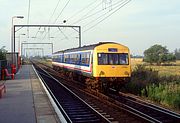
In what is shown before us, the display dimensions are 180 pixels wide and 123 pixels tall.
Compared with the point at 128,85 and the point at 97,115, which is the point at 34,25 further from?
the point at 97,115

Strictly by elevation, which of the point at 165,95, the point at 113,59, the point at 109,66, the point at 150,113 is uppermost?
the point at 113,59

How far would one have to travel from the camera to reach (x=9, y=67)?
3291cm

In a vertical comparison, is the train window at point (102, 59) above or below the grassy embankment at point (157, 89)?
above

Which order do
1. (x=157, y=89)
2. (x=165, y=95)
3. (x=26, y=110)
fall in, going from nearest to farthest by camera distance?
(x=26, y=110)
(x=165, y=95)
(x=157, y=89)

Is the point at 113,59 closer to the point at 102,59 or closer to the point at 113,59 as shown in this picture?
the point at 113,59

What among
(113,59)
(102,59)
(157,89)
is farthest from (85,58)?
(157,89)

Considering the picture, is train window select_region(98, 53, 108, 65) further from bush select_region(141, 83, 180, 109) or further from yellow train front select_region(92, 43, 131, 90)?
bush select_region(141, 83, 180, 109)

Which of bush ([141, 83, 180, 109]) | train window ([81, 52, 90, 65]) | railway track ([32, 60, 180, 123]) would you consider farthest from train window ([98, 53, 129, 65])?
railway track ([32, 60, 180, 123])

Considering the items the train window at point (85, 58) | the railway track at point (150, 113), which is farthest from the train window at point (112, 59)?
the railway track at point (150, 113)

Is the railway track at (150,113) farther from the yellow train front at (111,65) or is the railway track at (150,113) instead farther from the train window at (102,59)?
the train window at (102,59)

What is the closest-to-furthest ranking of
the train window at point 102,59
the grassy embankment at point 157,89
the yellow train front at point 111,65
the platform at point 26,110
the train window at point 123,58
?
the platform at point 26,110, the grassy embankment at point 157,89, the yellow train front at point 111,65, the train window at point 102,59, the train window at point 123,58

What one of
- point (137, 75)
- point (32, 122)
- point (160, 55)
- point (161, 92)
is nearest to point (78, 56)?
point (137, 75)

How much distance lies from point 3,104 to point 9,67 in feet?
63.1

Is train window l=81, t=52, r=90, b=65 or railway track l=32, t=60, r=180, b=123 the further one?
train window l=81, t=52, r=90, b=65
